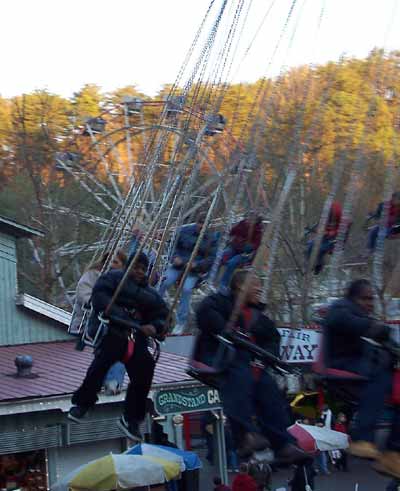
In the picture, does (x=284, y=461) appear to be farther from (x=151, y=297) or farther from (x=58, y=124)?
(x=58, y=124)

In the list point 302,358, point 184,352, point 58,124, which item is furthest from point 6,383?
point 58,124

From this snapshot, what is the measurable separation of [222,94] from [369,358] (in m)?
3.68

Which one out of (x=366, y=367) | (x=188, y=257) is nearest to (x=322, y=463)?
(x=188, y=257)

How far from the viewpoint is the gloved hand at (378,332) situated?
8.84 meters

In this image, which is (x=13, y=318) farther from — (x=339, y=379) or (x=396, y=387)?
(x=396, y=387)

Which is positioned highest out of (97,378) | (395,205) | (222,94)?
(222,94)

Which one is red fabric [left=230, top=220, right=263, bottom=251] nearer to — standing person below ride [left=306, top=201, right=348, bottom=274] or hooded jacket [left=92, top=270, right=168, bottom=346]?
standing person below ride [left=306, top=201, right=348, bottom=274]

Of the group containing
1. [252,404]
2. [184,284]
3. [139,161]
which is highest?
[139,161]

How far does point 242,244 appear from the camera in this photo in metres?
14.2

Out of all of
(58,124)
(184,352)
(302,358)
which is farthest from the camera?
(58,124)

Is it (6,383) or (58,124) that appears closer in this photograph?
(6,383)

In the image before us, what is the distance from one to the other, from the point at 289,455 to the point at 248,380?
0.77 m

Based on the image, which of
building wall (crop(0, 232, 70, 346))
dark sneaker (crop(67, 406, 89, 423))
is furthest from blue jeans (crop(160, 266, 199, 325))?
dark sneaker (crop(67, 406, 89, 423))

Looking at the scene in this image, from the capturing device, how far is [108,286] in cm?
1058
